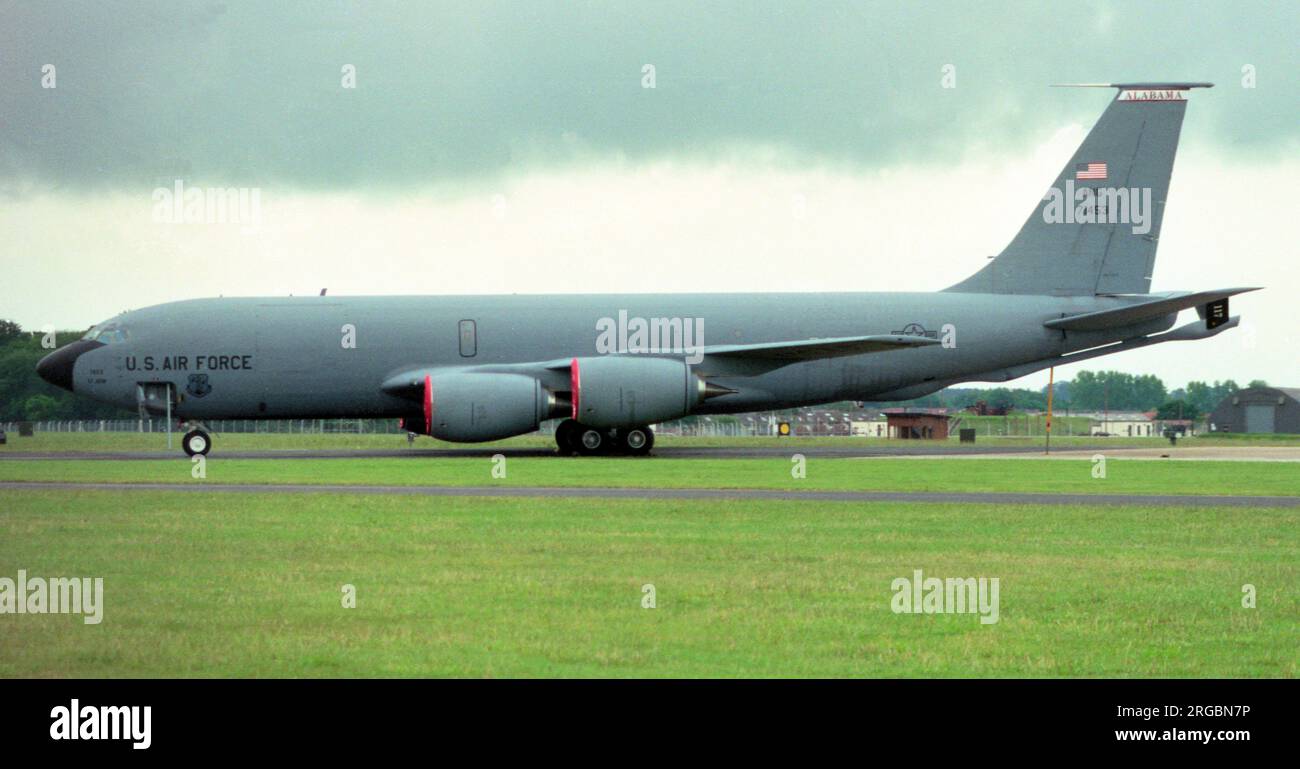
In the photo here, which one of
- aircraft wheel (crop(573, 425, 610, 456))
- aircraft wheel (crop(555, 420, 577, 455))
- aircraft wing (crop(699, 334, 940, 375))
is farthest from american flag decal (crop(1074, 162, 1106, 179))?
aircraft wheel (crop(555, 420, 577, 455))

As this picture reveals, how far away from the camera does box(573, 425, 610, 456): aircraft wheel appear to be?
4100 cm

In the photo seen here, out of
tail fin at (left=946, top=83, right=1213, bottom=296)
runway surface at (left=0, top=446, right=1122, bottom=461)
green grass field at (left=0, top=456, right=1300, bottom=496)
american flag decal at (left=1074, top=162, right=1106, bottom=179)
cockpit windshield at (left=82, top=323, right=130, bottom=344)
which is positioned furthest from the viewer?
american flag decal at (left=1074, top=162, right=1106, bottom=179)

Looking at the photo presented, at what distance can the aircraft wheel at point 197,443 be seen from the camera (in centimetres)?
4109

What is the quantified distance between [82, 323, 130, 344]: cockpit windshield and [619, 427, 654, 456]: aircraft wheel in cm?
1463

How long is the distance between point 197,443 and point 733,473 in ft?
58.0

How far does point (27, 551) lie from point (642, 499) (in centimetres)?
1030

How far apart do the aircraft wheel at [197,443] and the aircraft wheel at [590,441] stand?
1071cm

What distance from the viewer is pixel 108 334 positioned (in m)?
41.1

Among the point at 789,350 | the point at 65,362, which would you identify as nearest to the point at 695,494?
the point at 789,350

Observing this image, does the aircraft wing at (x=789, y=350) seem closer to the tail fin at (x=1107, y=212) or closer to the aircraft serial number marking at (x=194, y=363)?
the tail fin at (x=1107, y=212)

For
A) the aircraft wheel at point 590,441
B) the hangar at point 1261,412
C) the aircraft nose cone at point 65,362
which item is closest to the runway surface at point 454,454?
the aircraft wheel at point 590,441

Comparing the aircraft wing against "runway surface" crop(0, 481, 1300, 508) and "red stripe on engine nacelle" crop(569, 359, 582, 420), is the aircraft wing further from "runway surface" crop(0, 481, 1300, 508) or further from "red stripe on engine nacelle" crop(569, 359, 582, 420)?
"runway surface" crop(0, 481, 1300, 508)
